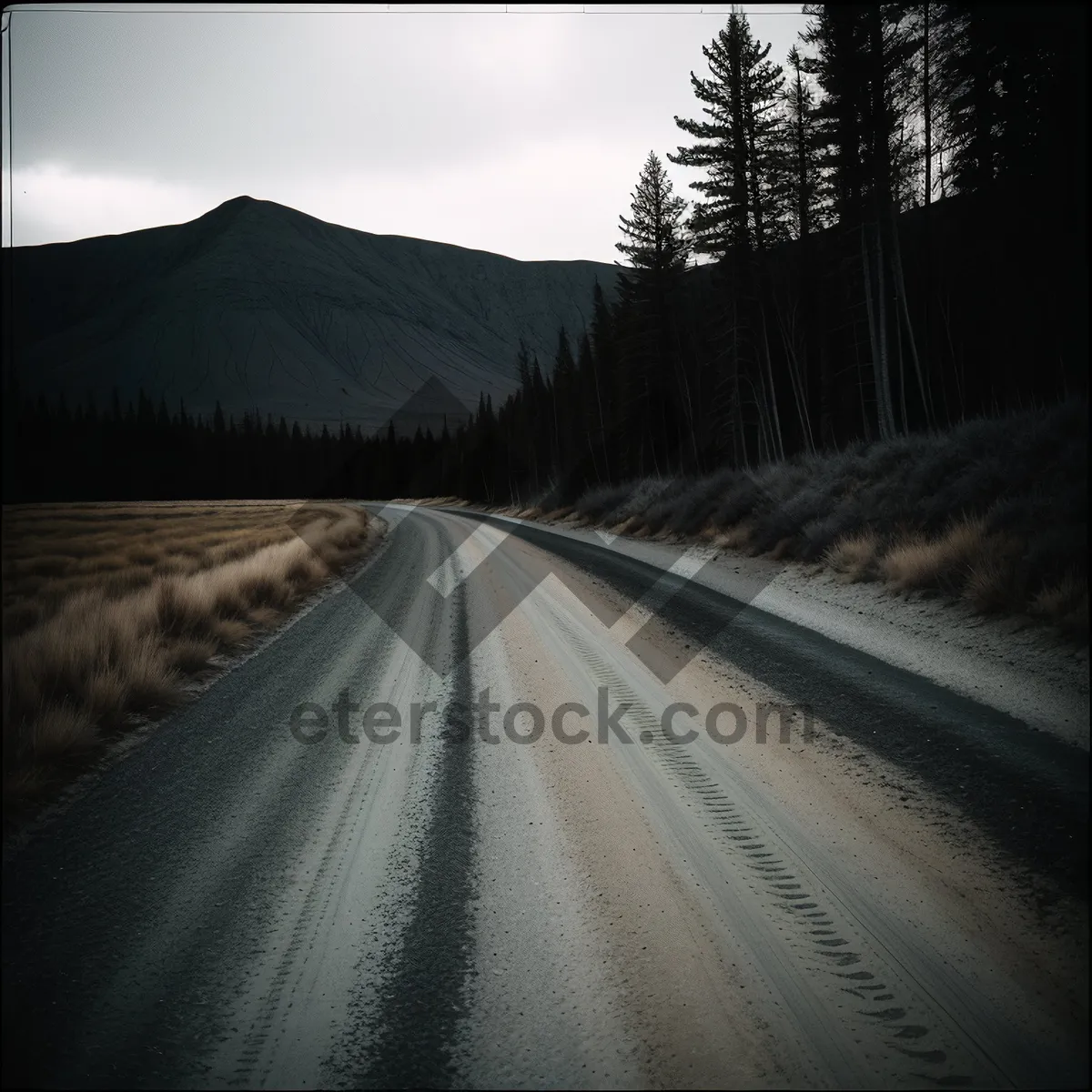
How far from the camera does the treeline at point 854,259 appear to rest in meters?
13.4

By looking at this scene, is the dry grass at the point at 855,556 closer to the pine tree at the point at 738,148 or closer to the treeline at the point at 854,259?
the treeline at the point at 854,259

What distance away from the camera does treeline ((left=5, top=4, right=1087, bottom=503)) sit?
44.0 ft

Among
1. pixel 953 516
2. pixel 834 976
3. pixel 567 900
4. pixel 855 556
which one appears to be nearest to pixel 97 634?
pixel 567 900

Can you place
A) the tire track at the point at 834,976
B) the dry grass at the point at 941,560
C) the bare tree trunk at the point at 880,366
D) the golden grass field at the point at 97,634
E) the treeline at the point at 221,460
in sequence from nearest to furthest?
the tire track at the point at 834,976 → the golden grass field at the point at 97,634 → the dry grass at the point at 941,560 → the bare tree trunk at the point at 880,366 → the treeline at the point at 221,460

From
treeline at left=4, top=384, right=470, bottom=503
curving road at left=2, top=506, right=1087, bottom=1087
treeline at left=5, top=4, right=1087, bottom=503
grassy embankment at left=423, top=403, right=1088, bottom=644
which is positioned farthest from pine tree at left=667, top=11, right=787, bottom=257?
treeline at left=4, top=384, right=470, bottom=503

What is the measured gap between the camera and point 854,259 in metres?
23.7

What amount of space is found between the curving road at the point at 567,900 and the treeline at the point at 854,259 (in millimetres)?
2166

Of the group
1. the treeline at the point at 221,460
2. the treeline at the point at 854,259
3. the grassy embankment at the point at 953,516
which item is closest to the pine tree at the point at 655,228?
the treeline at the point at 854,259

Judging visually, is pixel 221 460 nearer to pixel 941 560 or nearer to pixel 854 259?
pixel 854 259

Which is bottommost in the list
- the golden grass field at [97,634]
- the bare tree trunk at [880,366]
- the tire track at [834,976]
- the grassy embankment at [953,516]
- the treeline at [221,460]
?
the tire track at [834,976]

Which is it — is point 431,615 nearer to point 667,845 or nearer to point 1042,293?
point 667,845

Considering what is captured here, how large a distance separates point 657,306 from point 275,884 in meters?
32.0

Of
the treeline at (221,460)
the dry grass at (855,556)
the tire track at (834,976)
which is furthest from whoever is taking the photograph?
the treeline at (221,460)

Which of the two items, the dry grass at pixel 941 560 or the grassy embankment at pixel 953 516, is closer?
the grassy embankment at pixel 953 516
